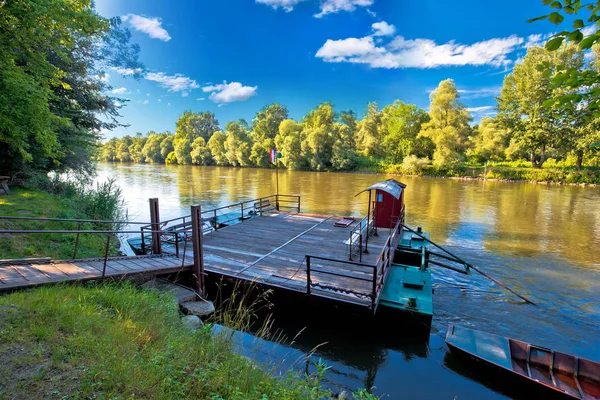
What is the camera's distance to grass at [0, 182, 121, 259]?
828cm

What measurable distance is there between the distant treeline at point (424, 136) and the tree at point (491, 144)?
0.14 m

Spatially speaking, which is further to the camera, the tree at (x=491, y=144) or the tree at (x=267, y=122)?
the tree at (x=267, y=122)

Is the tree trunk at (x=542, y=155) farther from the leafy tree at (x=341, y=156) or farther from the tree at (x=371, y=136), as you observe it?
the leafy tree at (x=341, y=156)

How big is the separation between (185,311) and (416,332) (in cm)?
513

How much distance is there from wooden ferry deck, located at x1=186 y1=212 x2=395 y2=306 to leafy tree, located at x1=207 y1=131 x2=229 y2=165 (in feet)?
227

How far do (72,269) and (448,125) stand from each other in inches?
2113

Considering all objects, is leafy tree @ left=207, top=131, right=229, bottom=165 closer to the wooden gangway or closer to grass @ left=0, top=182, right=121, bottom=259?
grass @ left=0, top=182, right=121, bottom=259

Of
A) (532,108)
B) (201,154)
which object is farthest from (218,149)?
(532,108)

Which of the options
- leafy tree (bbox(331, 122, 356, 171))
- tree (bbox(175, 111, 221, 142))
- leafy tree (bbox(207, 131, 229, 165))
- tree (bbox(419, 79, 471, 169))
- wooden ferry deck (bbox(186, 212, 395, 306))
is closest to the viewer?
wooden ferry deck (bbox(186, 212, 395, 306))

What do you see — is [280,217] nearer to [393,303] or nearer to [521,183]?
[393,303]

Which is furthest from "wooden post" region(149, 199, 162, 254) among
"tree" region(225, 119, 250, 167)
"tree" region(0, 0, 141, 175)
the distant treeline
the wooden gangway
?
"tree" region(225, 119, 250, 167)

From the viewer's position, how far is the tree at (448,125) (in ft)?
155

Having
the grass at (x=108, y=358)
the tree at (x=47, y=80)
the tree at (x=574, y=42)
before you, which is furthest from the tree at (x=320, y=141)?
the tree at (x=574, y=42)

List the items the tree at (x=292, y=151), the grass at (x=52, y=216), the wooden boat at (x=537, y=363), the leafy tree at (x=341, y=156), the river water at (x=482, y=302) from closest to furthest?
1. the wooden boat at (x=537, y=363)
2. the river water at (x=482, y=302)
3. the grass at (x=52, y=216)
4. the leafy tree at (x=341, y=156)
5. the tree at (x=292, y=151)
